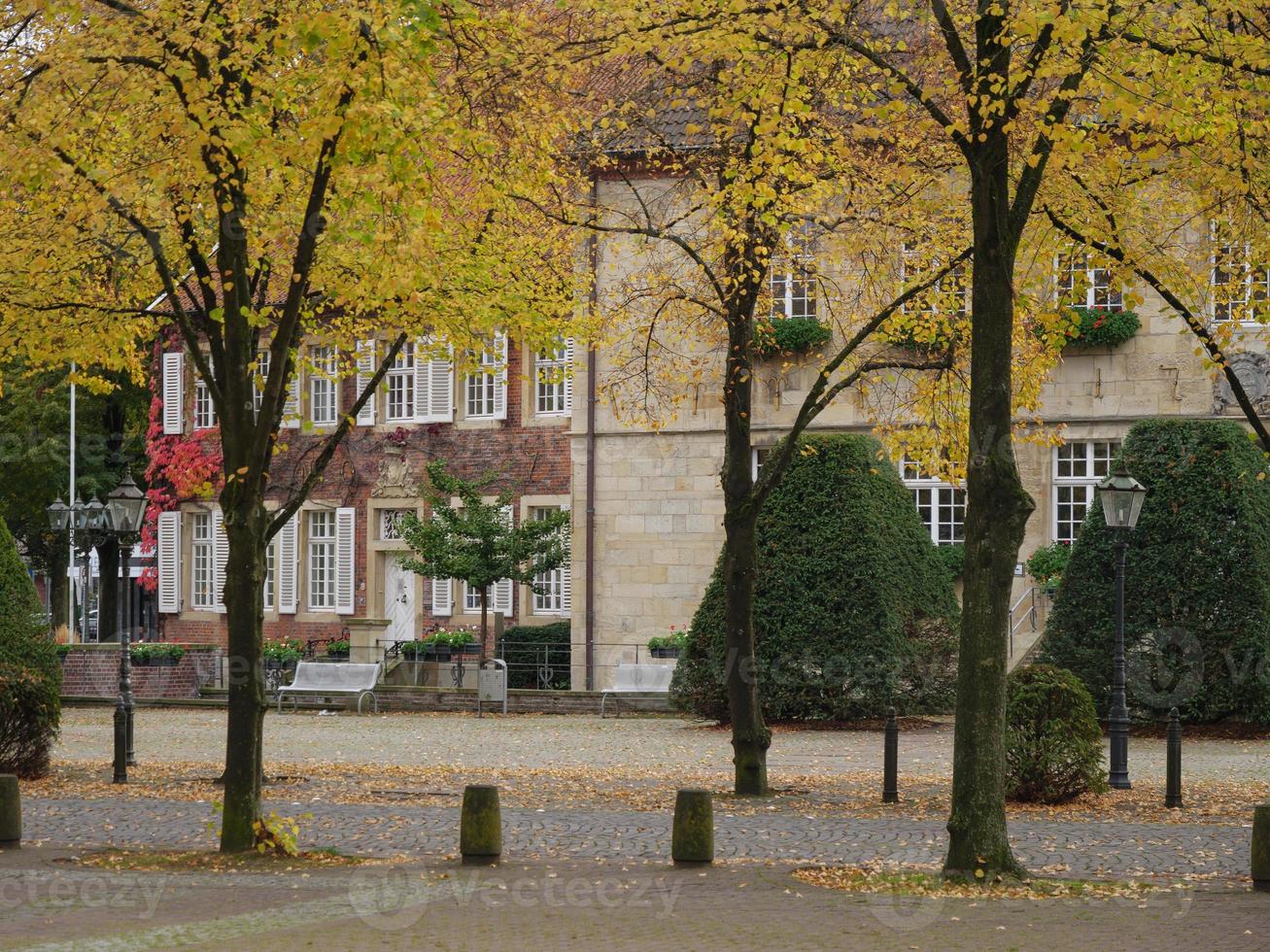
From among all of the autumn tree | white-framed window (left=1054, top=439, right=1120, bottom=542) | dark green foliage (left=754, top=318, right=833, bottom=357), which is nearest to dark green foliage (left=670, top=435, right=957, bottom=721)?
dark green foliage (left=754, top=318, right=833, bottom=357)

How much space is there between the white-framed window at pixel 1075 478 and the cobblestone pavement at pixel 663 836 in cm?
1474

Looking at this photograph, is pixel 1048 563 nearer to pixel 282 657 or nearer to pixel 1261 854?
pixel 282 657

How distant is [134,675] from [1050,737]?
2224 centimetres

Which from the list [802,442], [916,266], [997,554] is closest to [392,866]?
[997,554]

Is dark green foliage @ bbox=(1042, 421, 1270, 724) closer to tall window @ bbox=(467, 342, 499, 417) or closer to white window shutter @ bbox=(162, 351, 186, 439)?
tall window @ bbox=(467, 342, 499, 417)

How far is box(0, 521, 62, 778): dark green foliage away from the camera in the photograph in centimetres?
1703

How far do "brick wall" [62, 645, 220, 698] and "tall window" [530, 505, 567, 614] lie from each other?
6.06 metres

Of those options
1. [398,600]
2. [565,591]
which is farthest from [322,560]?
[565,591]

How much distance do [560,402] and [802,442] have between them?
11.6 m

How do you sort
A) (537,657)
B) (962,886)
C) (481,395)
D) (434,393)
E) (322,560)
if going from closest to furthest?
(962,886) < (537,657) < (481,395) < (434,393) < (322,560)

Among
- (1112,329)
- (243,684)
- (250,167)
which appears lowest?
(243,684)

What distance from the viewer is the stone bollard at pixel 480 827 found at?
1175 centimetres

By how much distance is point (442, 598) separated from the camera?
35938 mm

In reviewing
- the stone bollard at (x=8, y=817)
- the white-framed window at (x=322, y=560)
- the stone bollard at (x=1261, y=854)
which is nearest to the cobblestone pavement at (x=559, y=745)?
the stone bollard at (x=1261, y=854)
